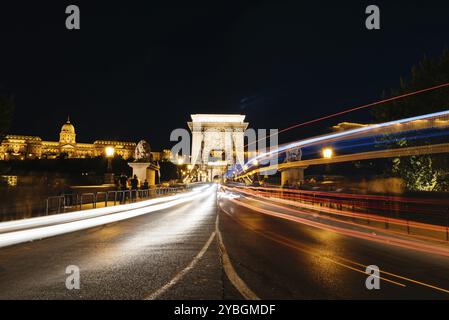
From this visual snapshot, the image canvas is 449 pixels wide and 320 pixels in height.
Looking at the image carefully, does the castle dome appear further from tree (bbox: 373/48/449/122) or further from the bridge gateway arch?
tree (bbox: 373/48/449/122)

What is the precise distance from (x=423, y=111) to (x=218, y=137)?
326ft

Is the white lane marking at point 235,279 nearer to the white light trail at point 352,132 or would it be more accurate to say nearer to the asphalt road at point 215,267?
the asphalt road at point 215,267

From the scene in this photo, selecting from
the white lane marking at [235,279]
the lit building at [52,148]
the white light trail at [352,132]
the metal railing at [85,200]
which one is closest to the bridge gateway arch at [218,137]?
the lit building at [52,148]

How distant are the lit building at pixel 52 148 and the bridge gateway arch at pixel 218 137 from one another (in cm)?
6260

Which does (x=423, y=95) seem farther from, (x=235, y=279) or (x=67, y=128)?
(x=67, y=128)

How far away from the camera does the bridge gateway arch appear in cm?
11325

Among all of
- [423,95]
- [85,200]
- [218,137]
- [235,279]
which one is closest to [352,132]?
[423,95]

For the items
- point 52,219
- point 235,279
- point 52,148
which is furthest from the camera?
point 52,148

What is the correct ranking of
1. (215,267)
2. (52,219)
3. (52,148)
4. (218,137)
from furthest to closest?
1. (52,148)
2. (218,137)
3. (52,219)
4. (215,267)

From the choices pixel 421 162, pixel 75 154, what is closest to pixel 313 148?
pixel 421 162

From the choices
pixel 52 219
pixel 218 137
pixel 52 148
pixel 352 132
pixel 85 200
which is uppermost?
pixel 52 148

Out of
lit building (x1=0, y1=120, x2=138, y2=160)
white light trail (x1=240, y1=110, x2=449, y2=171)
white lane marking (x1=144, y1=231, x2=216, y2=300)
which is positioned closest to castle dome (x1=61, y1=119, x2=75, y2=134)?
lit building (x1=0, y1=120, x2=138, y2=160)

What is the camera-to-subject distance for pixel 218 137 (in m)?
119

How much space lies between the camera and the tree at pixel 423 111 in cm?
1902
